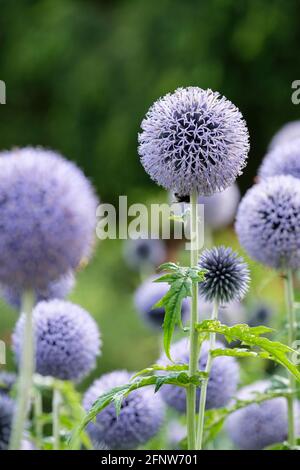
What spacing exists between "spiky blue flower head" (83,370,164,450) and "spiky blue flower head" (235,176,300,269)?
0.68m

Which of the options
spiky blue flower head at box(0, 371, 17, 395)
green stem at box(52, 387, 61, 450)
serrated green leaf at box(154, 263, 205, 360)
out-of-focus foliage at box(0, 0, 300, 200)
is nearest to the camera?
serrated green leaf at box(154, 263, 205, 360)

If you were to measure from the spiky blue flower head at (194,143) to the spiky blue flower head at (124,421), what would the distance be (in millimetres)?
1021

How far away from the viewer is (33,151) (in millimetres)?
1936

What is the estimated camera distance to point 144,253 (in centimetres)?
624

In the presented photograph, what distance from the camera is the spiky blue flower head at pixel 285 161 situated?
3348 millimetres

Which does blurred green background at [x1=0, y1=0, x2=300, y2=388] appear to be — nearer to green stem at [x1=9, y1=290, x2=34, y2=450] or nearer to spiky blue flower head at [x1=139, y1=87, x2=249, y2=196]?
spiky blue flower head at [x1=139, y1=87, x2=249, y2=196]

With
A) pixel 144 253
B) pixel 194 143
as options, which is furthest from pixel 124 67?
pixel 194 143

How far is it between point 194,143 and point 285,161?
1.22 meters

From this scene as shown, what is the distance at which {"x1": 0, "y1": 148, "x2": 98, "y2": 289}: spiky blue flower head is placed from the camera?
69.1 inches

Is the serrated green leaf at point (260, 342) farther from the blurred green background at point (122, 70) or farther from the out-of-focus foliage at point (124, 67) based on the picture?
the out-of-focus foliage at point (124, 67)

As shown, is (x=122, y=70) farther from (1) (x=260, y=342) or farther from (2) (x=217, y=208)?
(1) (x=260, y=342)

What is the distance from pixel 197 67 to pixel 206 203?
6.55 metres

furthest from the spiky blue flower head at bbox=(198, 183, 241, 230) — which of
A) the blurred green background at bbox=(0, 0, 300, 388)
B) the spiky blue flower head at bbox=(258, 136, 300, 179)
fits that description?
the blurred green background at bbox=(0, 0, 300, 388)
